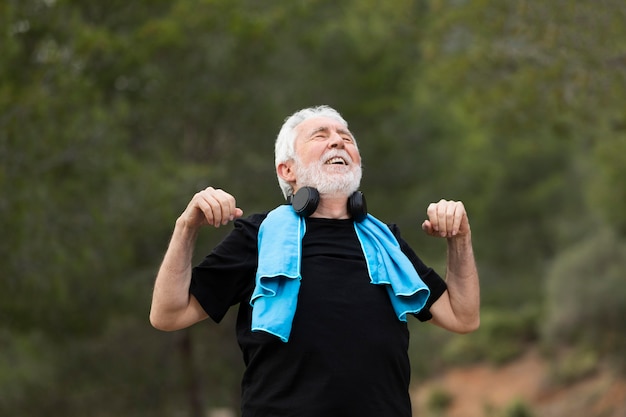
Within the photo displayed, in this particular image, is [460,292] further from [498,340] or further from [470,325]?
[498,340]

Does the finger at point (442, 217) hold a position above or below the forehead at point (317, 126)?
below

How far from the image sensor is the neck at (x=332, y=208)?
3.29 m

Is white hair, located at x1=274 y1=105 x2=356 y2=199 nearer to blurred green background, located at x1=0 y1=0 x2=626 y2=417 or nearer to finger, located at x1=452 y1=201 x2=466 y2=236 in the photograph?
finger, located at x1=452 y1=201 x2=466 y2=236

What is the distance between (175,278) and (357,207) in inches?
23.6

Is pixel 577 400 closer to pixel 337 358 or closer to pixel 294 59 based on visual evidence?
pixel 294 59

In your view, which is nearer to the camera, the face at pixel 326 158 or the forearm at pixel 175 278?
the forearm at pixel 175 278

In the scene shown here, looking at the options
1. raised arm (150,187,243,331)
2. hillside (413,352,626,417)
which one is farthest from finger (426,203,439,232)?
hillside (413,352,626,417)

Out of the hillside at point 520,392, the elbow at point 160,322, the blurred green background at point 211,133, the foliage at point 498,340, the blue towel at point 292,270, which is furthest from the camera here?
the foliage at point 498,340

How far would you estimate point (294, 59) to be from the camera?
18.2m

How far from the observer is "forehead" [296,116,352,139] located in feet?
11.2

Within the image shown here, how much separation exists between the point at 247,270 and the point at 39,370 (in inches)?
528

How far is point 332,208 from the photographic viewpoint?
330 cm

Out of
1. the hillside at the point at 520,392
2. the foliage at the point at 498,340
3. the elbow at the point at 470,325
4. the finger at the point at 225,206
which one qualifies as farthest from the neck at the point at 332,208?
the foliage at the point at 498,340

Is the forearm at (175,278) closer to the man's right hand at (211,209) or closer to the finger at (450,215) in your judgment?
the man's right hand at (211,209)
